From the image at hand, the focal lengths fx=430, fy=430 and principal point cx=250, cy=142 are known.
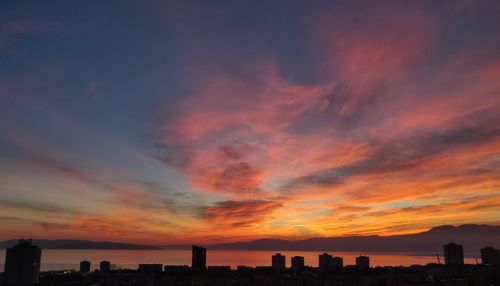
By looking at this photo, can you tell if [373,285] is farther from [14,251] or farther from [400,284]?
[14,251]

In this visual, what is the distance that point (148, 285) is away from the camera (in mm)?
157750

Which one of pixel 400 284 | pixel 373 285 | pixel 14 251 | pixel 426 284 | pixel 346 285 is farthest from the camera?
pixel 14 251

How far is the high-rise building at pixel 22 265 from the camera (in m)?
170

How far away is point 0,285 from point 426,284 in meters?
146

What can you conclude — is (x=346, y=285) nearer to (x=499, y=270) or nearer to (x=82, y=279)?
(x=499, y=270)

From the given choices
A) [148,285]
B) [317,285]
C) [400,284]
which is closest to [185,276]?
[148,285]

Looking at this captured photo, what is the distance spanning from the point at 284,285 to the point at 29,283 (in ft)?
337

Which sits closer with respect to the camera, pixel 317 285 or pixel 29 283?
pixel 317 285

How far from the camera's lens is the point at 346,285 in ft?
419

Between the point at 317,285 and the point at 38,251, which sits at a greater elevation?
the point at 38,251

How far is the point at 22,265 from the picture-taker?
17312 cm

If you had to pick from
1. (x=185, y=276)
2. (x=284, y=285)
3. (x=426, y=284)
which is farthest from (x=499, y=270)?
(x=185, y=276)

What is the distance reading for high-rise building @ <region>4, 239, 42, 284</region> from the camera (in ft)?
559

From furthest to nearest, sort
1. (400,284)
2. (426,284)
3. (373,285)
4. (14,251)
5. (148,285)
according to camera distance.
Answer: (14,251)
(148,285)
(373,285)
(400,284)
(426,284)
